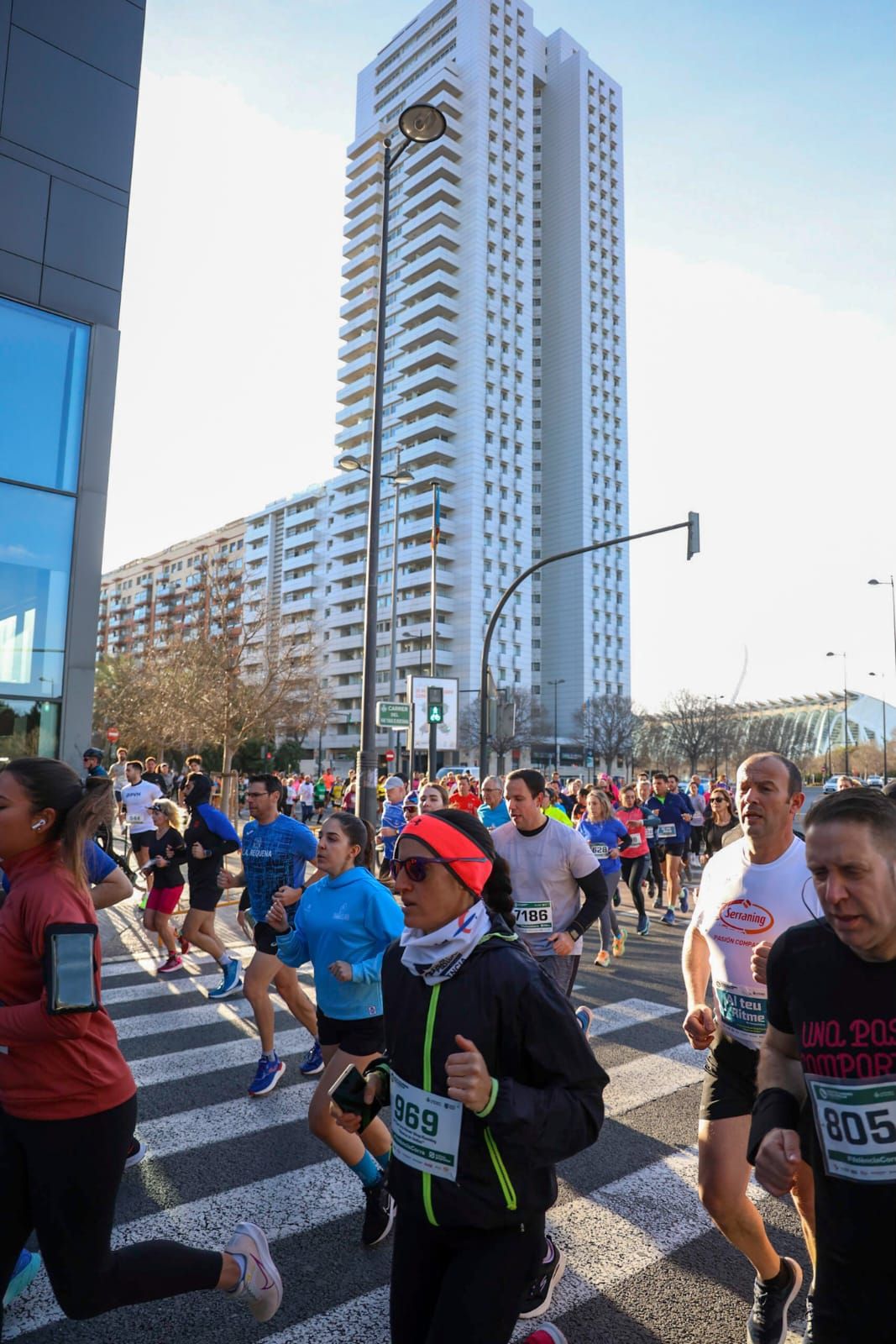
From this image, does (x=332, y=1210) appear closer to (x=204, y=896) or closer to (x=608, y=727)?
(x=204, y=896)

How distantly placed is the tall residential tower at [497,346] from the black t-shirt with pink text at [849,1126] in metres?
78.7

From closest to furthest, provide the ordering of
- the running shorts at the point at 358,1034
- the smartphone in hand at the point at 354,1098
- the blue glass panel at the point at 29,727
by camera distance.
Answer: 1. the smartphone in hand at the point at 354,1098
2. the running shorts at the point at 358,1034
3. the blue glass panel at the point at 29,727

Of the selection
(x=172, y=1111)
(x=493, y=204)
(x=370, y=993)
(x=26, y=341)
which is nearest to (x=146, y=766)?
(x=26, y=341)

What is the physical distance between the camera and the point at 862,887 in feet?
6.44

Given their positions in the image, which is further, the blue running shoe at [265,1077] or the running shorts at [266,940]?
the running shorts at [266,940]

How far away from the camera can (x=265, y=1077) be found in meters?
5.73

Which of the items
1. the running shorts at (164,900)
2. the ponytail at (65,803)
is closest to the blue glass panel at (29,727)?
the running shorts at (164,900)

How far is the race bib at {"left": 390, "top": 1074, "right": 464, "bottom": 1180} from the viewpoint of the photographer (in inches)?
87.6

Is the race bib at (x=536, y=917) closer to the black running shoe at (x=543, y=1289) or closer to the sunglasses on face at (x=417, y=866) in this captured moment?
the black running shoe at (x=543, y=1289)

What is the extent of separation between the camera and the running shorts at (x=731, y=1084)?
320 centimetres

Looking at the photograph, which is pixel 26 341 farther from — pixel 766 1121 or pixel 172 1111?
pixel 766 1121

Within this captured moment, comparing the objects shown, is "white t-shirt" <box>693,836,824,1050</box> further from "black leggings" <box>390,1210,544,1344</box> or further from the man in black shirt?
"black leggings" <box>390,1210,544,1344</box>

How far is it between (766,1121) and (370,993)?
7.78 ft

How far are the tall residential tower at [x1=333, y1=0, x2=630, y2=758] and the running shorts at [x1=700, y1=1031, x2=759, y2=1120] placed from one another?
3052 inches
